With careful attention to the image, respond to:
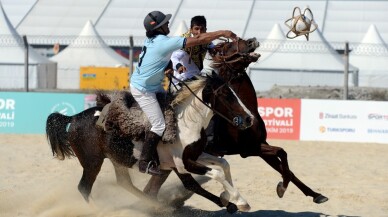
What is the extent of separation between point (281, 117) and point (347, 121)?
4.90 feet

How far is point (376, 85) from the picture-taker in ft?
84.6

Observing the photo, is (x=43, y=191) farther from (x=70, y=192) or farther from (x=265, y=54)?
(x=265, y=54)

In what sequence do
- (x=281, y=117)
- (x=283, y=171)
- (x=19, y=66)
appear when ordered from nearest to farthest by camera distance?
(x=283, y=171) → (x=281, y=117) → (x=19, y=66)

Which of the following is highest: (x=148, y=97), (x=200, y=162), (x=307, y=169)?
(x=148, y=97)

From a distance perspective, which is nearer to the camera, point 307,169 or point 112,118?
point 112,118

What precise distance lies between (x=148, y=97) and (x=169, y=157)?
0.67m

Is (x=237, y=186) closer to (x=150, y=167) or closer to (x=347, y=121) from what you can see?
(x=150, y=167)

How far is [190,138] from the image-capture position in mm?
7605

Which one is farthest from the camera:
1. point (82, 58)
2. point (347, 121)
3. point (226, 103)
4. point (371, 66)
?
point (82, 58)

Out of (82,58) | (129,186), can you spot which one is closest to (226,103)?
(129,186)

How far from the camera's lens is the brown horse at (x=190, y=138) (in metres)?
7.60

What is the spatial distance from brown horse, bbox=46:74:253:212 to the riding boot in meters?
0.16

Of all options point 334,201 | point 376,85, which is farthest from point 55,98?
point 376,85

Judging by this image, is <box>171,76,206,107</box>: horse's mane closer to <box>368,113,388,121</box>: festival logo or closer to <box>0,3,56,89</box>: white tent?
<box>368,113,388,121</box>: festival logo
